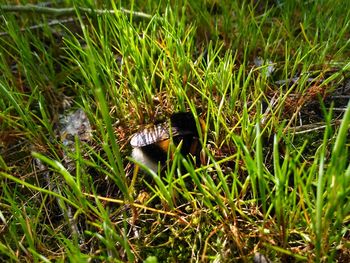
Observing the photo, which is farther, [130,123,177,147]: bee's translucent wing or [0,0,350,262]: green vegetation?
[130,123,177,147]: bee's translucent wing

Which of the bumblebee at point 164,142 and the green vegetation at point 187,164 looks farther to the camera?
the bumblebee at point 164,142

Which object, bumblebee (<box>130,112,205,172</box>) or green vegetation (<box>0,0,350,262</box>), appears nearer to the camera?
green vegetation (<box>0,0,350,262</box>)

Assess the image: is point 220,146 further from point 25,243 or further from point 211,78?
point 25,243

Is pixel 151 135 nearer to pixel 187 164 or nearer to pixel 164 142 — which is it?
pixel 164 142
